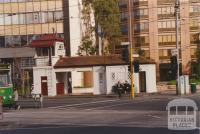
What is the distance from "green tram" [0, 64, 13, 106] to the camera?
4016cm

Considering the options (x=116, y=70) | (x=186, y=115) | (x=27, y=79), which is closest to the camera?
(x=186, y=115)

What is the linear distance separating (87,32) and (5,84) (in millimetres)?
47131

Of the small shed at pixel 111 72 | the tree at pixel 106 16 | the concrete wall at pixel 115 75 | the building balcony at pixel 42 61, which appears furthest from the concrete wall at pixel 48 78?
the tree at pixel 106 16

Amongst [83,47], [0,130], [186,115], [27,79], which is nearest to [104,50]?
[83,47]

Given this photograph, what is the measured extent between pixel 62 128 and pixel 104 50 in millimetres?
66620

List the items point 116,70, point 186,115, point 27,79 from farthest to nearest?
point 27,79, point 116,70, point 186,115

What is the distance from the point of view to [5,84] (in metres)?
40.4

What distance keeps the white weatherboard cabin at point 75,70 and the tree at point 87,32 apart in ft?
41.2

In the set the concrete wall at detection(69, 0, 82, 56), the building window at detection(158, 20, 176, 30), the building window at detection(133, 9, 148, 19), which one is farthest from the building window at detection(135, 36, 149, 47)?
the concrete wall at detection(69, 0, 82, 56)

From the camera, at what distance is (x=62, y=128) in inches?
924

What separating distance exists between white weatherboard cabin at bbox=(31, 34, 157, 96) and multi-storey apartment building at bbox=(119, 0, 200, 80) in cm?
3867

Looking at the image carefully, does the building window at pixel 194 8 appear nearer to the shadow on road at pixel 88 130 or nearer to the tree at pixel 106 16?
the tree at pixel 106 16

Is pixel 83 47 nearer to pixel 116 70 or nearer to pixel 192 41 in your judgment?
pixel 116 70

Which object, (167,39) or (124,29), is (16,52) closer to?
(124,29)
